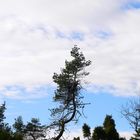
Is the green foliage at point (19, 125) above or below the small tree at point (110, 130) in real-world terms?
above

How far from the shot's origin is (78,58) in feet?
165

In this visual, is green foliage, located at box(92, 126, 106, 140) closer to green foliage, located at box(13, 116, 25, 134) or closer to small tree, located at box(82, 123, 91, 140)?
small tree, located at box(82, 123, 91, 140)

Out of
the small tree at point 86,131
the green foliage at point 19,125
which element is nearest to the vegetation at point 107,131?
the small tree at point 86,131

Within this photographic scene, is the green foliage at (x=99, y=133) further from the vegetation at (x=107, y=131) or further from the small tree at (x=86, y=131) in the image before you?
the small tree at (x=86, y=131)

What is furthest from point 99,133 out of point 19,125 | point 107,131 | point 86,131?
point 19,125

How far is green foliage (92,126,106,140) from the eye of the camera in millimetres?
63531

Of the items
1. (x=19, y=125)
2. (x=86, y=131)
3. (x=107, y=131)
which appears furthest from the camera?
(x=19, y=125)

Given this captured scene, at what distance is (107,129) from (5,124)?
24045mm

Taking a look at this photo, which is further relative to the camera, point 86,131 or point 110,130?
point 86,131

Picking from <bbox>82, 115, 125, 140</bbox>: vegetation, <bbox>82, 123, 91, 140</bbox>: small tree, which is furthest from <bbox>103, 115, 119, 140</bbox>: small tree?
<bbox>82, 123, 91, 140</bbox>: small tree

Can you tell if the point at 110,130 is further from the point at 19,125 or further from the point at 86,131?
the point at 19,125

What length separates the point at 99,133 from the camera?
6381 cm

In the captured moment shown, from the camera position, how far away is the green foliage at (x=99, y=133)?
63.5m

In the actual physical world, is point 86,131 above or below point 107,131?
above
